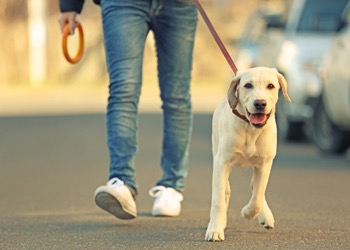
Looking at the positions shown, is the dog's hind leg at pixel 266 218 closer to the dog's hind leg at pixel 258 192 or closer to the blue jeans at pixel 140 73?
the dog's hind leg at pixel 258 192

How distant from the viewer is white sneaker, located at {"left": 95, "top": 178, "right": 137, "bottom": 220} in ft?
21.3

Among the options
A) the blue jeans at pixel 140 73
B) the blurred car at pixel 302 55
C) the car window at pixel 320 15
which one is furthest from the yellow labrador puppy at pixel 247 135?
the car window at pixel 320 15

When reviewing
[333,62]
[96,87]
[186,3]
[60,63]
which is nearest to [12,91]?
[96,87]

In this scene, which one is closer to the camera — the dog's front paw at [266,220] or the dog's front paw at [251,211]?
the dog's front paw at [251,211]

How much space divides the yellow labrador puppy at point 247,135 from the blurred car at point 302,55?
6.83 m

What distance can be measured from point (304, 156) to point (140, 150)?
6.37 ft

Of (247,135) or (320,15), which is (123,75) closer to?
(247,135)

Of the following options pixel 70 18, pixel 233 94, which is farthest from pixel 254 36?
pixel 233 94

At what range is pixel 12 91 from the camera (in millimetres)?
30875

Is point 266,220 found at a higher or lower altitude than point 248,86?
lower

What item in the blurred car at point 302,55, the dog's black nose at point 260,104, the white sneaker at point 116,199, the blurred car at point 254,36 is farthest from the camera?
the blurred car at point 254,36

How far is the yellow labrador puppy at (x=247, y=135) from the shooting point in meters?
5.95

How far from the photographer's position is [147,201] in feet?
26.8

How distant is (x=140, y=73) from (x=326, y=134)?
19.1 ft
